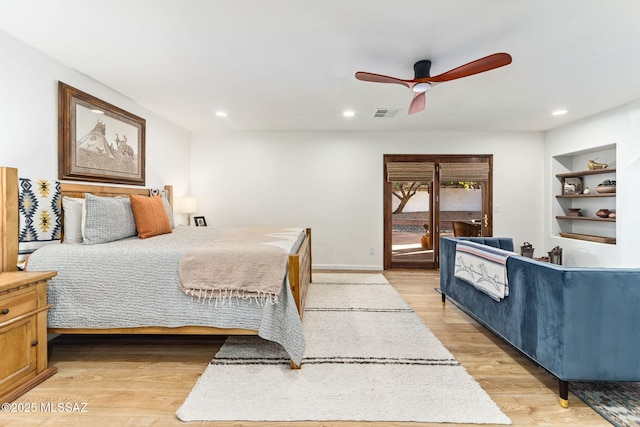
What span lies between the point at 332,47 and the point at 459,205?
13.0 feet

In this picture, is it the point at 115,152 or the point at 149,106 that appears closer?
the point at 115,152

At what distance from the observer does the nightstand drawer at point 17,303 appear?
168 centimetres

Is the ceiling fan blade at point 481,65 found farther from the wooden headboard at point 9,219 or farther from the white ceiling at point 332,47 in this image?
the wooden headboard at point 9,219

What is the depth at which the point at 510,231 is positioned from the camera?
5.14m

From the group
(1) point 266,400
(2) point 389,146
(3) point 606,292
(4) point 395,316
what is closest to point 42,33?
(1) point 266,400

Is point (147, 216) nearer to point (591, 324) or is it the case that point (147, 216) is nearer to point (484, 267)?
point (484, 267)

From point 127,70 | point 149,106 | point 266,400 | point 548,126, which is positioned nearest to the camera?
point 266,400

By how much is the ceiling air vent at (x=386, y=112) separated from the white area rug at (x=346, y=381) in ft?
8.72

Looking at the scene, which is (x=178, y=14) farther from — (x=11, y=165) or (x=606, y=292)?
(x=606, y=292)

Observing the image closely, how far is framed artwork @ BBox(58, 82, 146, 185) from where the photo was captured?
2.67 m

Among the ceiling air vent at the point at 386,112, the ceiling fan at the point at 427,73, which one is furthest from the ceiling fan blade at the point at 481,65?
the ceiling air vent at the point at 386,112

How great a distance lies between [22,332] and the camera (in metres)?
1.80

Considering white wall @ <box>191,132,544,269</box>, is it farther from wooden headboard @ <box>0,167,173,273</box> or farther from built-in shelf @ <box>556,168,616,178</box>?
wooden headboard @ <box>0,167,173,273</box>

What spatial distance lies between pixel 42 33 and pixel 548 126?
20.6 feet
